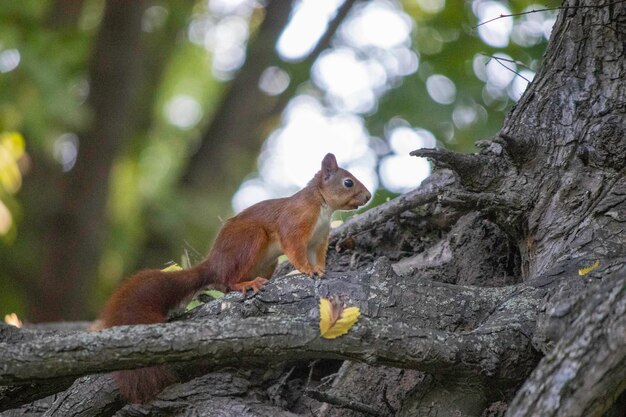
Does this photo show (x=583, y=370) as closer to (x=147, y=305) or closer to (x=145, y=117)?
(x=147, y=305)

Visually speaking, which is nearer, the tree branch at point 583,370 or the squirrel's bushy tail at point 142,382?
the tree branch at point 583,370

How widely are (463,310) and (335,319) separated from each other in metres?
0.71

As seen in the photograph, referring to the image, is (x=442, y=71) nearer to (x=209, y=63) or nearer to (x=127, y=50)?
(x=127, y=50)

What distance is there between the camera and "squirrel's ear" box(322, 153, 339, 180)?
471 cm

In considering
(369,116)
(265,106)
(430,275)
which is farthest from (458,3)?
(430,275)

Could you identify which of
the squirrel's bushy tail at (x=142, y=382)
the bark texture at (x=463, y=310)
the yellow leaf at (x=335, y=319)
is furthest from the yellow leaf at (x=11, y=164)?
the yellow leaf at (x=335, y=319)

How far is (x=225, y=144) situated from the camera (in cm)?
921

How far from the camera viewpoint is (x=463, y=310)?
3.17 meters

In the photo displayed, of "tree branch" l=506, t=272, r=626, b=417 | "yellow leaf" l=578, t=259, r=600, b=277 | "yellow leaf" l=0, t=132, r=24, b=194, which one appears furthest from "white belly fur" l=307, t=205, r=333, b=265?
"yellow leaf" l=0, t=132, r=24, b=194

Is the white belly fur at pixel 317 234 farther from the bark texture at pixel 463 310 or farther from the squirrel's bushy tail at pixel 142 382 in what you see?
the squirrel's bushy tail at pixel 142 382

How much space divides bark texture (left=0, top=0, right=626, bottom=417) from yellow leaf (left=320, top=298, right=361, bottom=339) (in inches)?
1.0

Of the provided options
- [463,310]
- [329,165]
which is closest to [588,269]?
[463,310]

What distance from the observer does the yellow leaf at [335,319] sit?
103 inches

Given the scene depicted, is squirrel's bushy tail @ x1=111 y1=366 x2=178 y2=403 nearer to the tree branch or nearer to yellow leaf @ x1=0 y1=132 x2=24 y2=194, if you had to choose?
the tree branch
